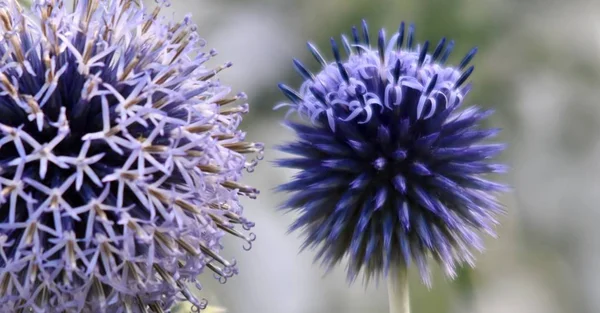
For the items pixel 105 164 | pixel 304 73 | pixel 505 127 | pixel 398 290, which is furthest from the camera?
pixel 505 127

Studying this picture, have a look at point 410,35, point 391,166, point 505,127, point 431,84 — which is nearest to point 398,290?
point 391,166

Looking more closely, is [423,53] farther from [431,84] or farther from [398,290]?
[398,290]

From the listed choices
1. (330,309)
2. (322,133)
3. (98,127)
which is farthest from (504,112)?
(98,127)

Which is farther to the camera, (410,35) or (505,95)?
(505,95)

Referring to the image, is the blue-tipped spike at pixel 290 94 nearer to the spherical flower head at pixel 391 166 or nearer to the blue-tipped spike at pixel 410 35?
the spherical flower head at pixel 391 166

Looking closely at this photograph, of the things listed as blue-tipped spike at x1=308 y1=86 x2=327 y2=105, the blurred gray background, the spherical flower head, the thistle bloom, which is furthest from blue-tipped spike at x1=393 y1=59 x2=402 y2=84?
the blurred gray background

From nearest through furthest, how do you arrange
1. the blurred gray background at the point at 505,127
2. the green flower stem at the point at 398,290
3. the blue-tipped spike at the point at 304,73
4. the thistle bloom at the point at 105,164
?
1. the thistle bloom at the point at 105,164
2. the green flower stem at the point at 398,290
3. the blue-tipped spike at the point at 304,73
4. the blurred gray background at the point at 505,127

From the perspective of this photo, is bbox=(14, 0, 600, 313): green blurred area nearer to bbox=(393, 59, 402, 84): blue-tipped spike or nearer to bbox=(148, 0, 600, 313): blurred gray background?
bbox=(148, 0, 600, 313): blurred gray background

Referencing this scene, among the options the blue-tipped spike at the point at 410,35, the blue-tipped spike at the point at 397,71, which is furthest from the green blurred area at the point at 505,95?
the blue-tipped spike at the point at 397,71
